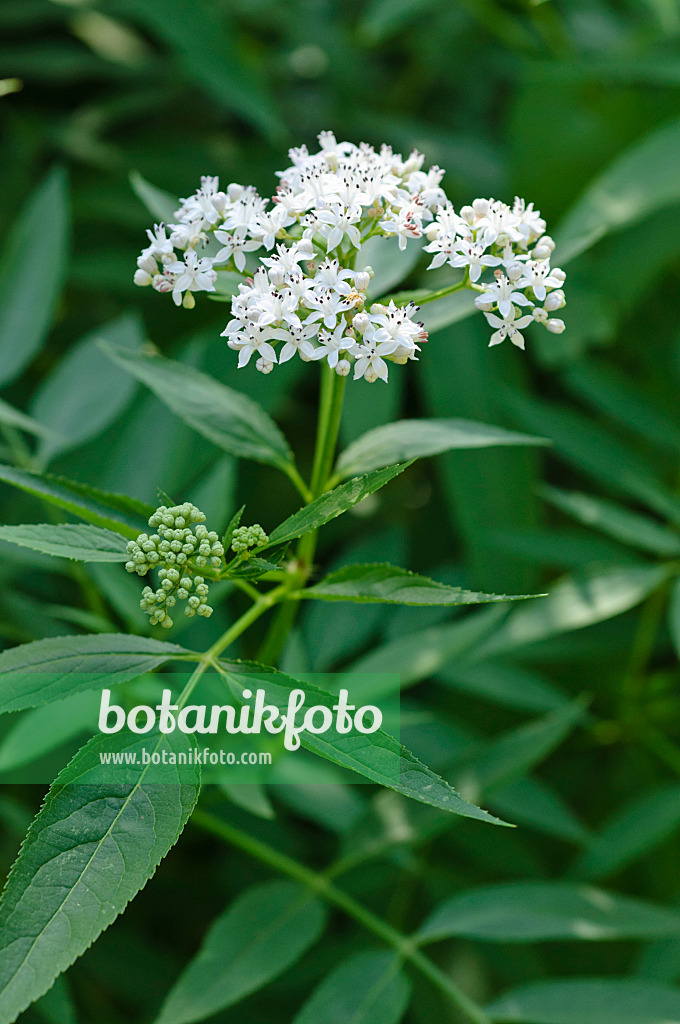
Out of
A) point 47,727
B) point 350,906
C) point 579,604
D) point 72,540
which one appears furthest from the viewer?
point 579,604

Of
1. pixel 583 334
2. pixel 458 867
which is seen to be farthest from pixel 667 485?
pixel 458 867

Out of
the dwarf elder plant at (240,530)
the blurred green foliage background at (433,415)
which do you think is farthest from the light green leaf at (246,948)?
the blurred green foliage background at (433,415)

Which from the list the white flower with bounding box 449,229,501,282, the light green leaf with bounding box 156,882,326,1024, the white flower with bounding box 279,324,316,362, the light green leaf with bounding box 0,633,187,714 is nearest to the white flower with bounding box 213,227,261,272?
the white flower with bounding box 279,324,316,362

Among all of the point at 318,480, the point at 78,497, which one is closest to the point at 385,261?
the point at 318,480

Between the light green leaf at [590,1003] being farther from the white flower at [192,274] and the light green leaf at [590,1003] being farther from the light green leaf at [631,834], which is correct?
the white flower at [192,274]

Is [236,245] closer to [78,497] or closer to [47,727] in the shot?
[78,497]

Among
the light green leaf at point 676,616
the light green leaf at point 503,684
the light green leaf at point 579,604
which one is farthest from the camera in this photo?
the light green leaf at point 503,684

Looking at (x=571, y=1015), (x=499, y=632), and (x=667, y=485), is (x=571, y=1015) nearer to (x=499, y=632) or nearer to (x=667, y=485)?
(x=499, y=632)
